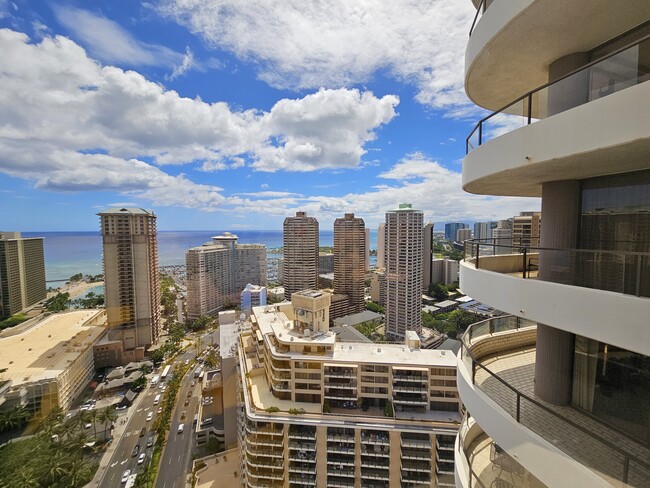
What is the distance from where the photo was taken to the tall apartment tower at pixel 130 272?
26.1 metres

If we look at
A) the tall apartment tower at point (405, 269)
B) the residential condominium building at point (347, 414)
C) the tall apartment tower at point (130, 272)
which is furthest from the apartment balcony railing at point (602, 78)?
the tall apartment tower at point (130, 272)

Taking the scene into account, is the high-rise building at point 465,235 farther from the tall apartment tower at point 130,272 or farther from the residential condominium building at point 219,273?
the residential condominium building at point 219,273

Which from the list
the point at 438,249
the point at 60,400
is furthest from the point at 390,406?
the point at 438,249

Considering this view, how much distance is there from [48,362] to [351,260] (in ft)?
98.8

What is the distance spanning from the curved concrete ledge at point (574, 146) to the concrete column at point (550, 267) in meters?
0.13

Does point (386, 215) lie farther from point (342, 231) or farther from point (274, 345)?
point (274, 345)

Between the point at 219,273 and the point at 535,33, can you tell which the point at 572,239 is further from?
the point at 219,273

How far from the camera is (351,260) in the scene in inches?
1512

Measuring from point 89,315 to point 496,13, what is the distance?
40.5m

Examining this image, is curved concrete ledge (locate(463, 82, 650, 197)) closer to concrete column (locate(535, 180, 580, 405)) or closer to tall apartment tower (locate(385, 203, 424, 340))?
concrete column (locate(535, 180, 580, 405))

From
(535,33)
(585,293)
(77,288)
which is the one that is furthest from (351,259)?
(77,288)

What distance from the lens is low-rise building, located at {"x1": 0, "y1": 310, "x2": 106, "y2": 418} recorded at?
1786 centimetres

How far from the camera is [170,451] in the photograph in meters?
17.3

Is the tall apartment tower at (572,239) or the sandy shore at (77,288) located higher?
the tall apartment tower at (572,239)
